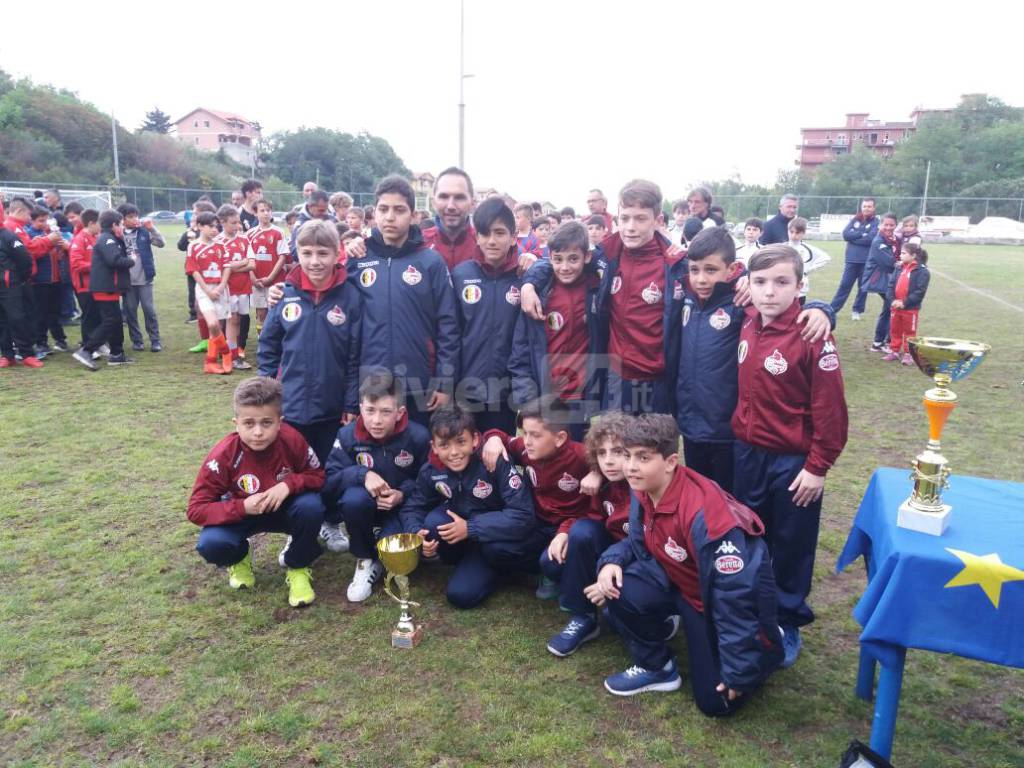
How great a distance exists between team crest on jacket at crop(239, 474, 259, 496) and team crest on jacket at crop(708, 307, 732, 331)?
2392 mm

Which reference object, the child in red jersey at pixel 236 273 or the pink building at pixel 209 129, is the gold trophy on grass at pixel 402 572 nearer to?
the child in red jersey at pixel 236 273

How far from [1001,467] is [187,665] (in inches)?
226

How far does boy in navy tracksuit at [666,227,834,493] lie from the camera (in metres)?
3.25

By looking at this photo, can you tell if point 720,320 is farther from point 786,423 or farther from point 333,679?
point 333,679

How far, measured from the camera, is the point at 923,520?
2.29m

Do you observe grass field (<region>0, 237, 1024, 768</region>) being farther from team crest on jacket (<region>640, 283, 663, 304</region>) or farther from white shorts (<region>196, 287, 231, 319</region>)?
white shorts (<region>196, 287, 231, 319</region>)

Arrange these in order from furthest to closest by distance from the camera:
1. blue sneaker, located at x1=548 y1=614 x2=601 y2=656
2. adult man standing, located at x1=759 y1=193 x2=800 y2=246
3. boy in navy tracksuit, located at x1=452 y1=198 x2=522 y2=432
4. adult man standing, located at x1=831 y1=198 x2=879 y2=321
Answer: adult man standing, located at x1=831 y1=198 x2=879 y2=321 → adult man standing, located at x1=759 y1=193 x2=800 y2=246 → boy in navy tracksuit, located at x1=452 y1=198 x2=522 y2=432 → blue sneaker, located at x1=548 y1=614 x2=601 y2=656

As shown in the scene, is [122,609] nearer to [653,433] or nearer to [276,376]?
[276,376]

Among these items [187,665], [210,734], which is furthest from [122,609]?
[210,734]

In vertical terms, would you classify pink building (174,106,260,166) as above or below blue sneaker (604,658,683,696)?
above

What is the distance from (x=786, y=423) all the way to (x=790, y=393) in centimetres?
13

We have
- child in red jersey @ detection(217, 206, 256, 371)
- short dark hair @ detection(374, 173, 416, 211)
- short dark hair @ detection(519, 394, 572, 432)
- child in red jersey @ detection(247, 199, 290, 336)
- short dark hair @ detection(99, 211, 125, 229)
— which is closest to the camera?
short dark hair @ detection(519, 394, 572, 432)

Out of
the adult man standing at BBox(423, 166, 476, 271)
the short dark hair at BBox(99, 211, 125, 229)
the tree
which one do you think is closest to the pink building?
the tree

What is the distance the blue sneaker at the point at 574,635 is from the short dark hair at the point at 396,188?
234cm
